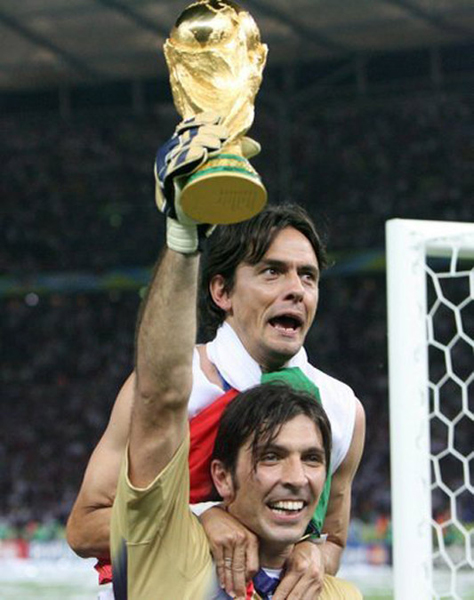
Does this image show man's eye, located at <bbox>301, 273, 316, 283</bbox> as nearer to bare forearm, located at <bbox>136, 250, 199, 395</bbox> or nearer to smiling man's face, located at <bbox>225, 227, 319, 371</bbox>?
smiling man's face, located at <bbox>225, 227, 319, 371</bbox>

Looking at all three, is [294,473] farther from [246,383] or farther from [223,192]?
[223,192]

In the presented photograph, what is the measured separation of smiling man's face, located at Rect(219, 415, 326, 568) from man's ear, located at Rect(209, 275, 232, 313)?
1.91 ft

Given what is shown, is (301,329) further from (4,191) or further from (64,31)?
(4,191)

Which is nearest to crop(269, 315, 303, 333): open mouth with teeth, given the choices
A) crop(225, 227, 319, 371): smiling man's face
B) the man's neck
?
crop(225, 227, 319, 371): smiling man's face

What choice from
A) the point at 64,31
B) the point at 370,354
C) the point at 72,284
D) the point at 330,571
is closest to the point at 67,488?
the point at 72,284

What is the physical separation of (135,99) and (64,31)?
15.3ft

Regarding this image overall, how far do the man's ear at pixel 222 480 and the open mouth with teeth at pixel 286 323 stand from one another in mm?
420

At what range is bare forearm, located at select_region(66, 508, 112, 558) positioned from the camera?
2.73 meters

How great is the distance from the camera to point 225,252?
278cm

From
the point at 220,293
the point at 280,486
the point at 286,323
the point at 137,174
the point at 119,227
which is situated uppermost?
the point at 137,174

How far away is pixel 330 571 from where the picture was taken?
9.26 ft

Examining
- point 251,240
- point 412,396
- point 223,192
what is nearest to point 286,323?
point 251,240

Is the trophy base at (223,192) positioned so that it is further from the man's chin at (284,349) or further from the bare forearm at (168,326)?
the man's chin at (284,349)

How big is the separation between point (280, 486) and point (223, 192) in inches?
26.0
